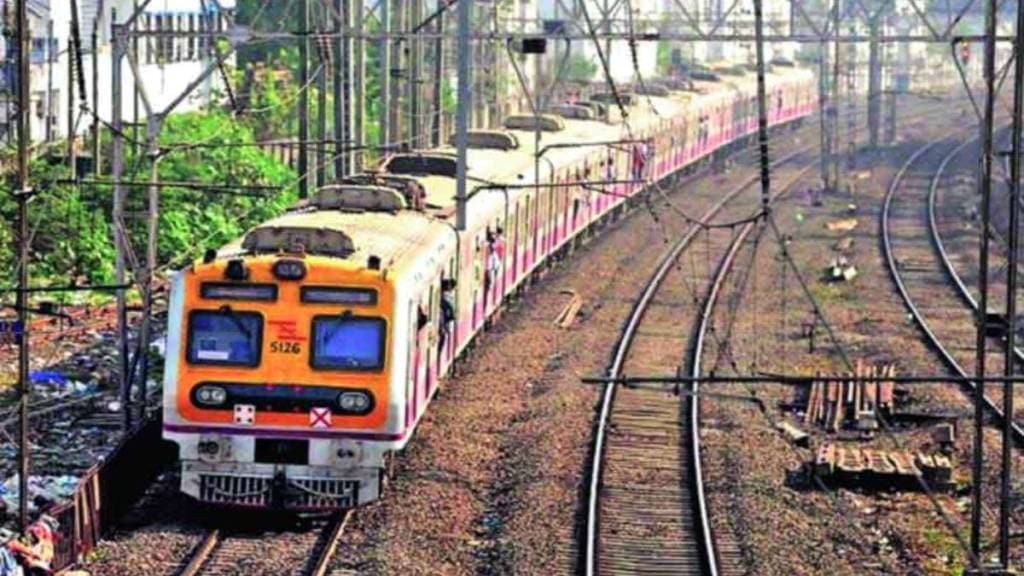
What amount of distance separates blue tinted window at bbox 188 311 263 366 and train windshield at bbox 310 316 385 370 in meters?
0.44

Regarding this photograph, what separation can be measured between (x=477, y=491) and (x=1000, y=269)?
19356mm

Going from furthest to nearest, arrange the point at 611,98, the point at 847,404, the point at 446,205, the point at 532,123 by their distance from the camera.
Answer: the point at 611,98 < the point at 532,123 < the point at 847,404 < the point at 446,205

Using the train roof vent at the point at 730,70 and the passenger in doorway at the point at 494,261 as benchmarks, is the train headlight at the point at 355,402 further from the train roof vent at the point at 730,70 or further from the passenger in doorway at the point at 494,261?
the train roof vent at the point at 730,70

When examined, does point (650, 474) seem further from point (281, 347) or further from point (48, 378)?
point (48, 378)

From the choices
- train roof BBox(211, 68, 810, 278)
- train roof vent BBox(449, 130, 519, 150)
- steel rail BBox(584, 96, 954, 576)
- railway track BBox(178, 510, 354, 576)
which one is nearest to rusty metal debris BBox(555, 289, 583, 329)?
steel rail BBox(584, 96, 954, 576)

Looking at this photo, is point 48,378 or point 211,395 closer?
point 211,395

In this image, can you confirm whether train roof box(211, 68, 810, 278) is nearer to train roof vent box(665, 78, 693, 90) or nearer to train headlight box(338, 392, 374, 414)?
train headlight box(338, 392, 374, 414)

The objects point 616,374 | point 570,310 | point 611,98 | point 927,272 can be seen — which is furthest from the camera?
point 611,98

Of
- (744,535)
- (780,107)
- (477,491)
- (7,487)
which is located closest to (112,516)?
(7,487)

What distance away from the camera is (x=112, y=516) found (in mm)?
15867

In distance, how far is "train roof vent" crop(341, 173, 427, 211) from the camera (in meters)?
20.2

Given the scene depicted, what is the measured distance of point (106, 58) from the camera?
149 ft

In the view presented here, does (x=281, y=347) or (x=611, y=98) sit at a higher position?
(x=611, y=98)

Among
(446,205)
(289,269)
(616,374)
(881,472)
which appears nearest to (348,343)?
(289,269)
